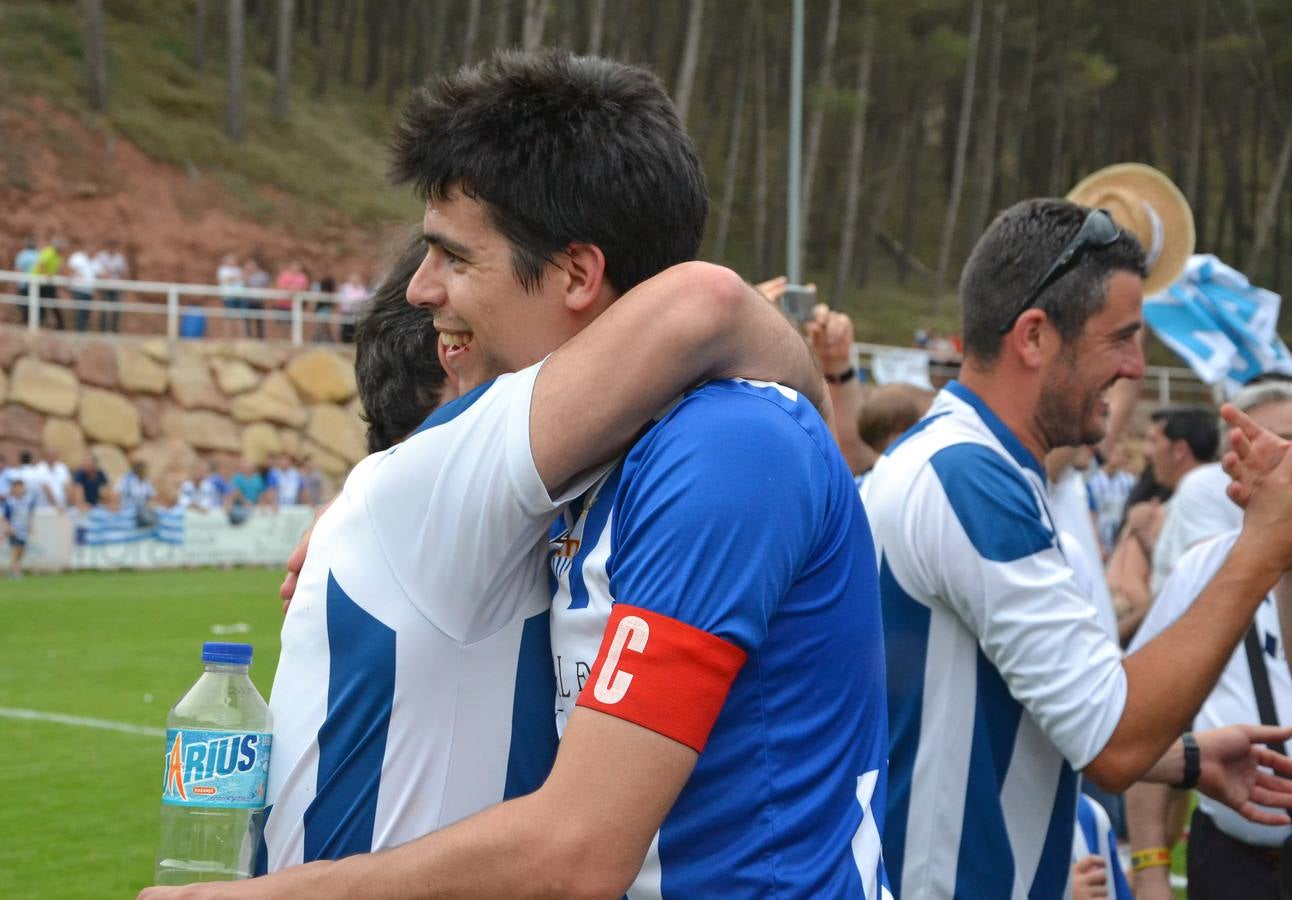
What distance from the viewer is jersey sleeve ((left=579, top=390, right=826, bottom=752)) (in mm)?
1742

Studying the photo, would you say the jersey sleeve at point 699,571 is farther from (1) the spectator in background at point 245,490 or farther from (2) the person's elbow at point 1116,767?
(1) the spectator in background at point 245,490

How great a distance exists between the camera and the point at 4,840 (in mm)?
7395

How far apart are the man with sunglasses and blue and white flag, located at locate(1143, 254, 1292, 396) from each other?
2881mm

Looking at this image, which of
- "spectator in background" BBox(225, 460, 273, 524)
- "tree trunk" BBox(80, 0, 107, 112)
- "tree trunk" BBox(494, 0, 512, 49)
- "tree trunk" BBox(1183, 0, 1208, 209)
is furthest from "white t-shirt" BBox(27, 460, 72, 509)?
"tree trunk" BBox(1183, 0, 1208, 209)

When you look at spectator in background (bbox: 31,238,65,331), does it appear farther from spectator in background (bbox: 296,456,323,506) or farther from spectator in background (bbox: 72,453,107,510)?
spectator in background (bbox: 296,456,323,506)

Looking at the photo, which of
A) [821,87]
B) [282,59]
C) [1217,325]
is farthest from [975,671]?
[821,87]

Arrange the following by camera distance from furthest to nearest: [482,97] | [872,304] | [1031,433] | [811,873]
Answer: [872,304] < [1031,433] < [482,97] < [811,873]

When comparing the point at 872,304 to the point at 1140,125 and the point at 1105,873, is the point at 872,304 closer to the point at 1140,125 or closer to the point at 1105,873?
the point at 1140,125

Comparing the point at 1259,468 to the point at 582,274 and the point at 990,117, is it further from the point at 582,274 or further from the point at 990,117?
the point at 990,117

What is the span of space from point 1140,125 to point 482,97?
59.3 meters

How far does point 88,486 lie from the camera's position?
79.9ft

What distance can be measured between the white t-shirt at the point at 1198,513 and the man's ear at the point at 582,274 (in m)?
5.19

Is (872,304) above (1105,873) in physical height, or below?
below

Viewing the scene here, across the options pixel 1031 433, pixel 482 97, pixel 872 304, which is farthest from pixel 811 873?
pixel 872 304
